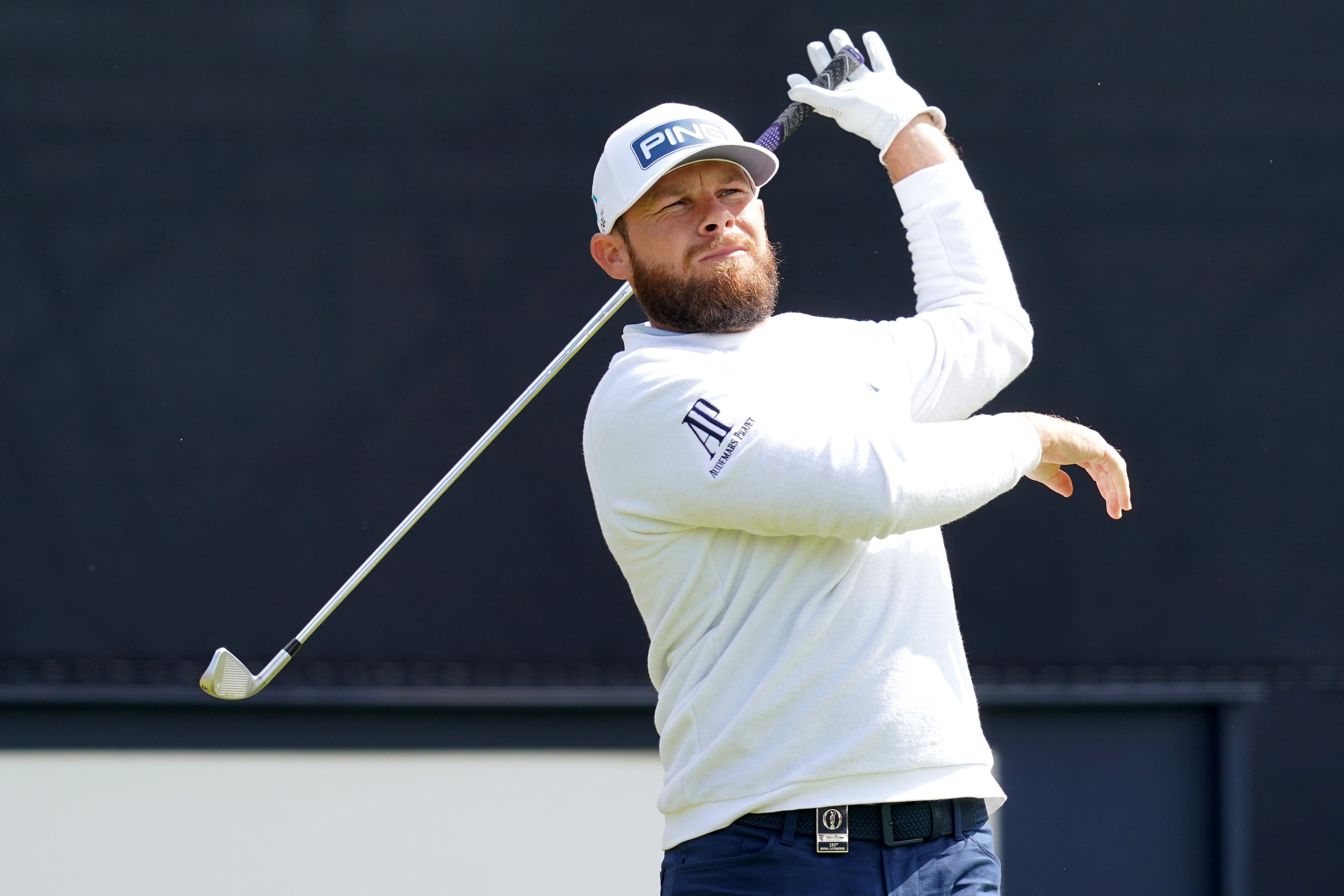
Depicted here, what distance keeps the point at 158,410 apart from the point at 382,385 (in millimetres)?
420

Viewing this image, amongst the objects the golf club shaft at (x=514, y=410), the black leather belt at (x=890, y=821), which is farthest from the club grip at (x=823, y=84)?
the black leather belt at (x=890, y=821)

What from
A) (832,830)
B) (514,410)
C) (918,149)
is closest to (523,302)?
(514,410)

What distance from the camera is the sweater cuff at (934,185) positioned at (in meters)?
1.85

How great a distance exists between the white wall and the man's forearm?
48.8 inches

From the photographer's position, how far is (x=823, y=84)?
2078 millimetres

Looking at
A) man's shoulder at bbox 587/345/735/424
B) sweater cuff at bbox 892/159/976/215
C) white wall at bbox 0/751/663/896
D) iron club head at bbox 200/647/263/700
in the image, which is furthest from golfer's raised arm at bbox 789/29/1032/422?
iron club head at bbox 200/647/263/700

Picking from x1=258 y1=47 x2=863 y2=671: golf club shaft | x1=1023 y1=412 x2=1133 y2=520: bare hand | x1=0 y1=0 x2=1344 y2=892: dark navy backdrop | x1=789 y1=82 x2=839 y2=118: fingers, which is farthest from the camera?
x1=0 y1=0 x2=1344 y2=892: dark navy backdrop

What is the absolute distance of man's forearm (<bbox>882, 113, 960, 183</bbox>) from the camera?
1890 millimetres

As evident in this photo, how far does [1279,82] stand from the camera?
8.44 feet

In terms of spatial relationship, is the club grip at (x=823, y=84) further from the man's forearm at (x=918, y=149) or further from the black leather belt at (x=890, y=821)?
the black leather belt at (x=890, y=821)

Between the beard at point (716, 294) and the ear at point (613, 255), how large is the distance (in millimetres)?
90

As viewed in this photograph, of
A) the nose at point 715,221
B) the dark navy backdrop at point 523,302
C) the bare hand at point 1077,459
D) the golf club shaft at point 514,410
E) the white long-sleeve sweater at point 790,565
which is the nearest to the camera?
the white long-sleeve sweater at point 790,565

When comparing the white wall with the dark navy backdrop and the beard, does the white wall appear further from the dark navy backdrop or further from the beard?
the beard

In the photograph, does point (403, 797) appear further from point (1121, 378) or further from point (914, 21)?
point (914, 21)
